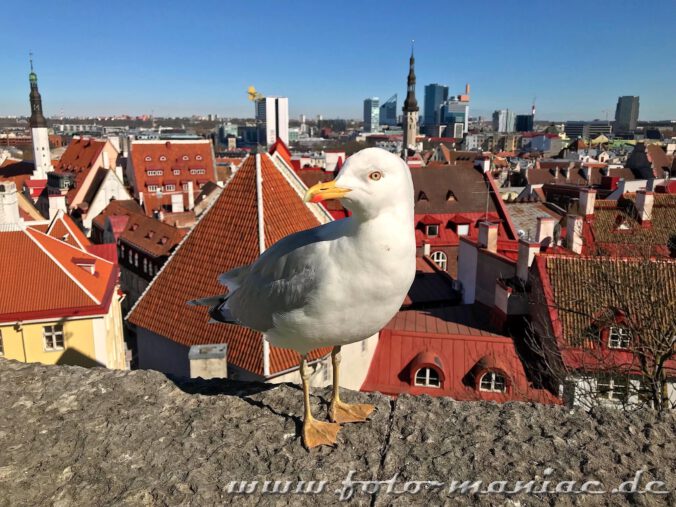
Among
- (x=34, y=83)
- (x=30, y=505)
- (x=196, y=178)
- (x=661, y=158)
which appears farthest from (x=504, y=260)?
(x=34, y=83)

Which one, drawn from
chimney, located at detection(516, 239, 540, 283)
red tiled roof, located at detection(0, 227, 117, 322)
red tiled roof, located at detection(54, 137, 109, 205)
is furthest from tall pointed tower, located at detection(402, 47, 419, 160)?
red tiled roof, located at detection(0, 227, 117, 322)

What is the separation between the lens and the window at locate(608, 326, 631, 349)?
1367 cm

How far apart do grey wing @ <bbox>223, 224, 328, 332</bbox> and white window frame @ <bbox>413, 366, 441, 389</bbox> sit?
11693 millimetres

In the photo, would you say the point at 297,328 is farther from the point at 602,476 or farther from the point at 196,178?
the point at 196,178

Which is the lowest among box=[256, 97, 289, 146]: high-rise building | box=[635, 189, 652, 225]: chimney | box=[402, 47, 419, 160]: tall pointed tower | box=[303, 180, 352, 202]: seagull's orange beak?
box=[635, 189, 652, 225]: chimney

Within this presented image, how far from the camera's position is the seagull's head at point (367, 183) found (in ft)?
10.00

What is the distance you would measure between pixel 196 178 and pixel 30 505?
186 ft

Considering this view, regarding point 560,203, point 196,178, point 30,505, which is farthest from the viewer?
point 196,178

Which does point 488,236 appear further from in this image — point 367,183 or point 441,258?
point 367,183

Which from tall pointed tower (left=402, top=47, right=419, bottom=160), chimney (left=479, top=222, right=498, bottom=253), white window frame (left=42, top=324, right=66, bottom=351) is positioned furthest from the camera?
tall pointed tower (left=402, top=47, right=419, bottom=160)

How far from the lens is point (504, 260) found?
63.2ft

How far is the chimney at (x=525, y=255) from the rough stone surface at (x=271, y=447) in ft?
45.1

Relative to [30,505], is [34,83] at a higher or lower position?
higher

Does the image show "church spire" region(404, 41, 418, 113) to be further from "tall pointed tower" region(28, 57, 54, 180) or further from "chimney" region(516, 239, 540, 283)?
"chimney" region(516, 239, 540, 283)
